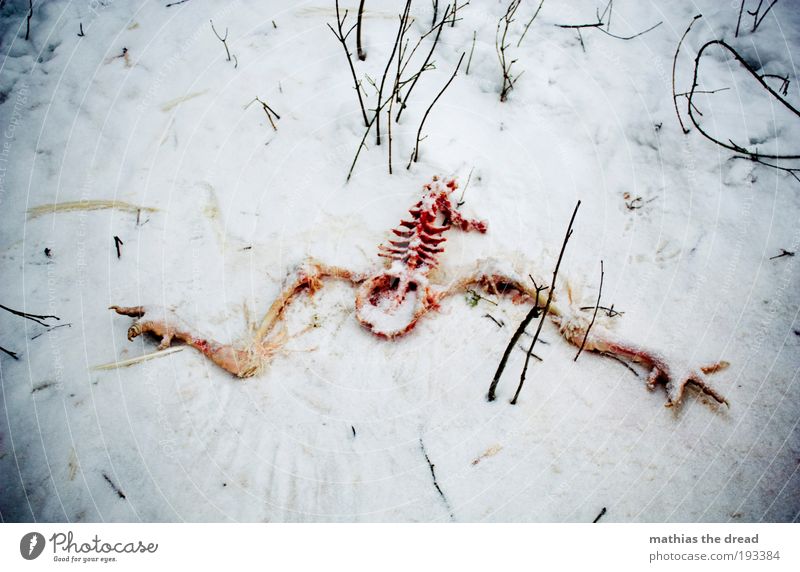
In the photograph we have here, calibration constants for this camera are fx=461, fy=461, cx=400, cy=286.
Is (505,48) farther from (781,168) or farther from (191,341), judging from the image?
(191,341)

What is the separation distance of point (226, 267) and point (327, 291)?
0.85 meters

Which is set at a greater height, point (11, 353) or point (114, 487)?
point (11, 353)

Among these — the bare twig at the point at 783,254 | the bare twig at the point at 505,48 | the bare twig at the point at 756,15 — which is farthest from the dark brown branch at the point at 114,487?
the bare twig at the point at 756,15

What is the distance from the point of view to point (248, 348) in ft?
11.0

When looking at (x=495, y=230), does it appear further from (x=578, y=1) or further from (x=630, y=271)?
(x=578, y=1)
